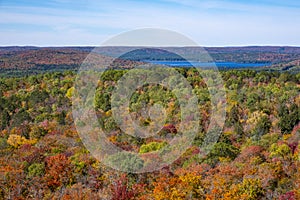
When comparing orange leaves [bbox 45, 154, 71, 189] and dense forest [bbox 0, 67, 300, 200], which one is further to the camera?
orange leaves [bbox 45, 154, 71, 189]

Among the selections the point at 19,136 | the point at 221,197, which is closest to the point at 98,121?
the point at 19,136

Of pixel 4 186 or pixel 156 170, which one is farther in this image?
pixel 156 170

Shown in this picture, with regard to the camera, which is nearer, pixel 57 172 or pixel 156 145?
pixel 57 172

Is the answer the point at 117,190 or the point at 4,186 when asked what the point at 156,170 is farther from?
the point at 4,186

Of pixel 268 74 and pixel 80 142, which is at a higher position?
pixel 268 74

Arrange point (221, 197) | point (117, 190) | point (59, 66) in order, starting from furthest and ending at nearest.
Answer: point (59, 66), point (117, 190), point (221, 197)

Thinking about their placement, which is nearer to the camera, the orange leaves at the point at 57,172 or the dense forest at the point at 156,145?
the dense forest at the point at 156,145

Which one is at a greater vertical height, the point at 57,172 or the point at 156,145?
the point at 57,172

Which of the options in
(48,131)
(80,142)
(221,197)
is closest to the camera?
(221,197)
